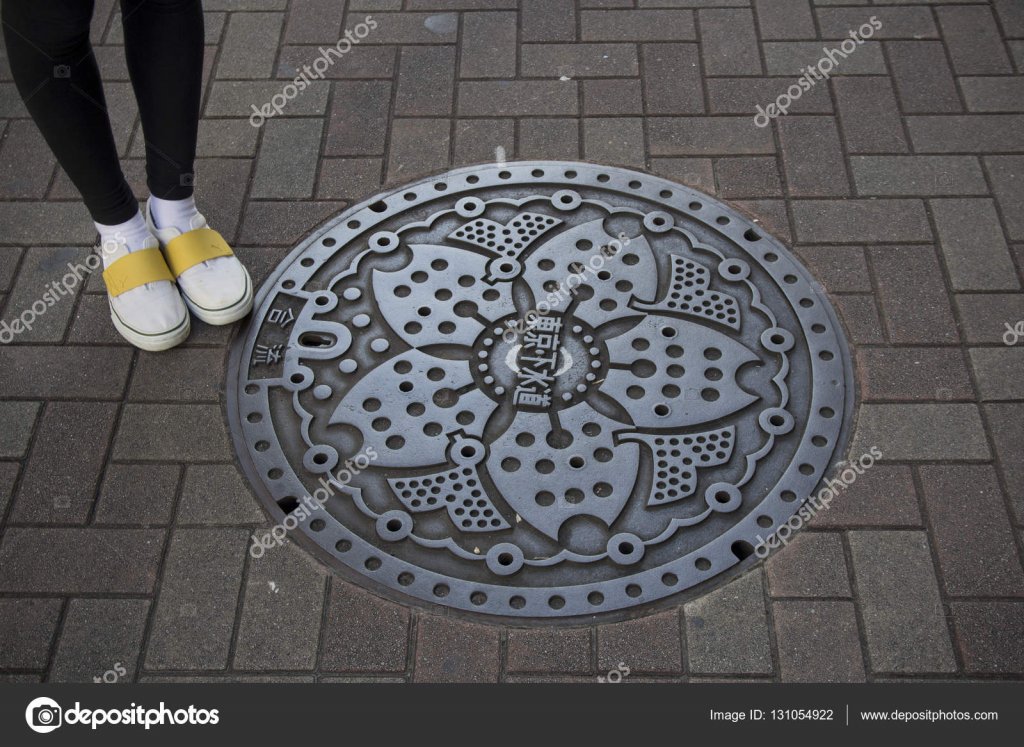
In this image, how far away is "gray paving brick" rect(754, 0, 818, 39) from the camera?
3387 mm

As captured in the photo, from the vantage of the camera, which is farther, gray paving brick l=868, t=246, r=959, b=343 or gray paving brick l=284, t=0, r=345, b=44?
gray paving brick l=284, t=0, r=345, b=44

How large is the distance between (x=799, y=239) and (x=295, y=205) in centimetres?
152

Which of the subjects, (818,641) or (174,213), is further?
(174,213)

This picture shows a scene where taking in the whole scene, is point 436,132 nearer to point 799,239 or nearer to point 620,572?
point 799,239

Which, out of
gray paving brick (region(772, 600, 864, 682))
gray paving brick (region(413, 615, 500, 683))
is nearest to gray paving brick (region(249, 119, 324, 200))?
gray paving brick (region(413, 615, 500, 683))

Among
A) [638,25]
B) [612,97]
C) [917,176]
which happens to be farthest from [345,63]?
[917,176]

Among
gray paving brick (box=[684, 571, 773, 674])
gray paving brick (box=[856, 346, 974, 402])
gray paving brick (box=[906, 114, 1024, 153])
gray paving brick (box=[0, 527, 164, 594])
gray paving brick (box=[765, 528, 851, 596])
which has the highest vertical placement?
gray paving brick (box=[906, 114, 1024, 153])

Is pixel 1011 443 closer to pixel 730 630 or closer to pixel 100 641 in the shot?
pixel 730 630

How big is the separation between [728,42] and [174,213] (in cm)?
197

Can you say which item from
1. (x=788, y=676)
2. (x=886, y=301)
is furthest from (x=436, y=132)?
(x=788, y=676)

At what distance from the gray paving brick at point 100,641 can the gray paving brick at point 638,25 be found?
2.40 m

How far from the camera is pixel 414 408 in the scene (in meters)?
2.48

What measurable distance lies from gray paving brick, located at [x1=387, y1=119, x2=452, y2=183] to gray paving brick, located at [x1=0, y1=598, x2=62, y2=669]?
1570 mm

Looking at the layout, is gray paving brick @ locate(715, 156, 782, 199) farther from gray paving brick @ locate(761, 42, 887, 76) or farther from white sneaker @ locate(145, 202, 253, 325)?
white sneaker @ locate(145, 202, 253, 325)
